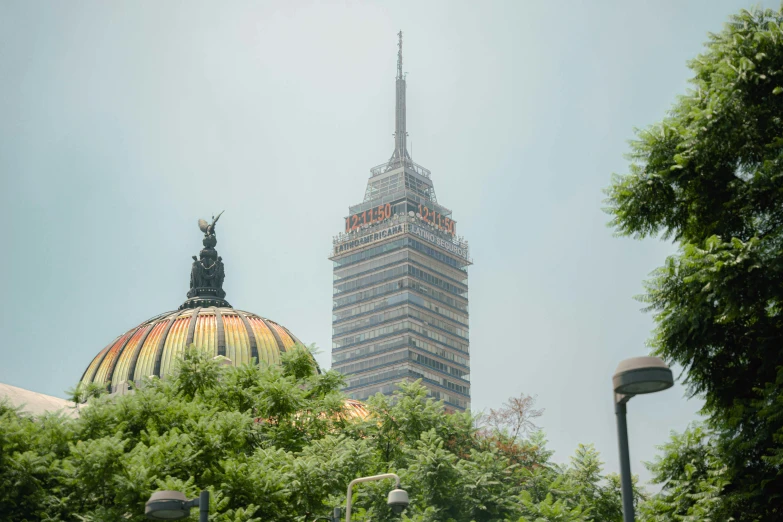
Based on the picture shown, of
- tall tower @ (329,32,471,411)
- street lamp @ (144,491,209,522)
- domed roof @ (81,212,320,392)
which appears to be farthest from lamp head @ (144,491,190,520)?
tall tower @ (329,32,471,411)

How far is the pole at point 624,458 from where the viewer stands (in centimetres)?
1398

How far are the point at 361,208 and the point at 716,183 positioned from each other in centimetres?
16229

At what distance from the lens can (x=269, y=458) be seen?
111ft

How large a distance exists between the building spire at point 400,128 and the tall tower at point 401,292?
0.22m

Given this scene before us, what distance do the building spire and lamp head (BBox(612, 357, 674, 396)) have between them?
571ft

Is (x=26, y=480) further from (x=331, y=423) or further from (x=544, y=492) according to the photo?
(x=544, y=492)

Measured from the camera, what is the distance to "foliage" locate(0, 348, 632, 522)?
3114 cm

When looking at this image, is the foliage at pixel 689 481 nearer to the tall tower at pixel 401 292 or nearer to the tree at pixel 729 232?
the tree at pixel 729 232

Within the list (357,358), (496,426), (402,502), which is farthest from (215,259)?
(357,358)

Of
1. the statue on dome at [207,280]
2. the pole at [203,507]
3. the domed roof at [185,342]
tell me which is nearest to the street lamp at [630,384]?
the pole at [203,507]

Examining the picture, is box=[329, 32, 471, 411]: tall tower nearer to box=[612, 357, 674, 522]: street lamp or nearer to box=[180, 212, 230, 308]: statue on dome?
box=[180, 212, 230, 308]: statue on dome

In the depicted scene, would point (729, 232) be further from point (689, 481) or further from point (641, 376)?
point (641, 376)

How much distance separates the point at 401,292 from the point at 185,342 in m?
100

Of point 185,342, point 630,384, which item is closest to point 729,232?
point 630,384
